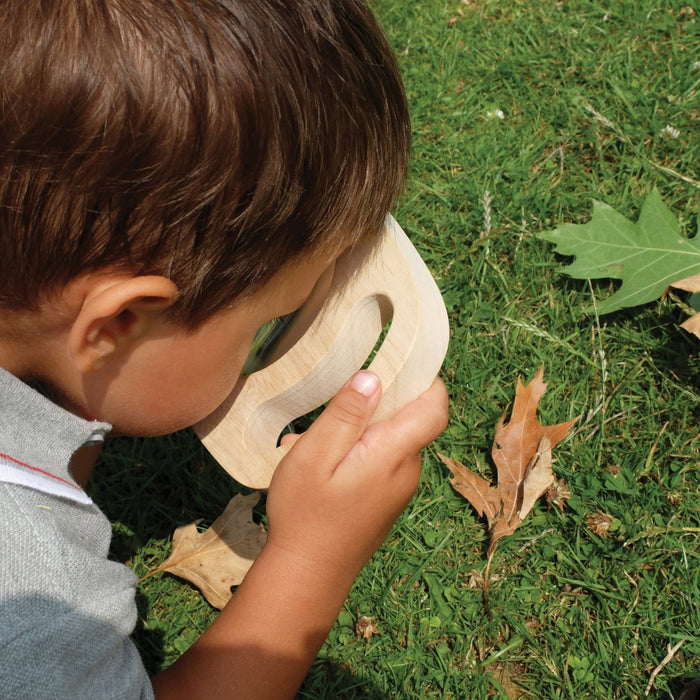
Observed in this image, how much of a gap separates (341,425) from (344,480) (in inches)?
4.0

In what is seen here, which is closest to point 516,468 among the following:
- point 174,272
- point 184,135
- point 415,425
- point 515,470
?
point 515,470

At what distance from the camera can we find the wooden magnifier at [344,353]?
1466mm

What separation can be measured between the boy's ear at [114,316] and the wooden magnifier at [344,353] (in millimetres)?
437

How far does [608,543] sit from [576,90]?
1528mm

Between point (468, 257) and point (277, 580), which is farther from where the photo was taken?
point (468, 257)

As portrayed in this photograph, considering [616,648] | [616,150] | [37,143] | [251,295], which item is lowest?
[616,648]

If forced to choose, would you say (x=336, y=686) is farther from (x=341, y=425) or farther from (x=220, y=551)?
(x=341, y=425)

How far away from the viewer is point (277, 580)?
1440 millimetres

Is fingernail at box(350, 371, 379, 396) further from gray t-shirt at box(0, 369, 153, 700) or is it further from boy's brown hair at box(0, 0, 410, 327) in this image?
gray t-shirt at box(0, 369, 153, 700)

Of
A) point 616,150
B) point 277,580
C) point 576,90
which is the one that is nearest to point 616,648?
point 277,580

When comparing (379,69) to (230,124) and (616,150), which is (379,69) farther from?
(616,150)

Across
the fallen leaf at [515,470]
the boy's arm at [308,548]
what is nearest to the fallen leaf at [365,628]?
the fallen leaf at [515,470]

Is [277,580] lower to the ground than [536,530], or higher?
higher

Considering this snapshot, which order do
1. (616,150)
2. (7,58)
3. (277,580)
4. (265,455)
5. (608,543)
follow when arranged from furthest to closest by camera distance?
(616,150), (608,543), (265,455), (277,580), (7,58)
